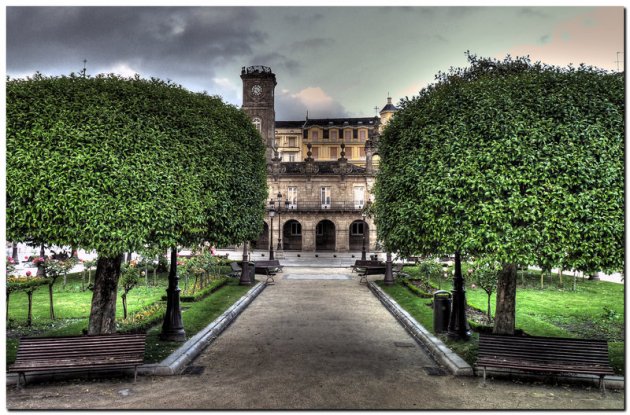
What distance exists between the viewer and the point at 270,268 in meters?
26.2

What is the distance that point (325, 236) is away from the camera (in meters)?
53.1

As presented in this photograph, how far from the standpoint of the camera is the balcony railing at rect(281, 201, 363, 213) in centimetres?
4994

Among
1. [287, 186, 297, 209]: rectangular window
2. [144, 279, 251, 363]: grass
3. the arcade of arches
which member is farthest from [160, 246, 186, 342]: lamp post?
[287, 186, 297, 209]: rectangular window

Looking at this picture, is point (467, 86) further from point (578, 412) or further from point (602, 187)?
point (578, 412)

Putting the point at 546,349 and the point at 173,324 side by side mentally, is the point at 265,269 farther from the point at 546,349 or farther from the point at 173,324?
the point at 546,349

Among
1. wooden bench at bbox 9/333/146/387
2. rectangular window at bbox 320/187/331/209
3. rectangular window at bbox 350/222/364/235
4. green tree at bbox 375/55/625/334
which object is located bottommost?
wooden bench at bbox 9/333/146/387

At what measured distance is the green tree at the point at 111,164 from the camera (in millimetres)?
7559

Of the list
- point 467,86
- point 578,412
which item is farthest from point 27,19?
point 578,412

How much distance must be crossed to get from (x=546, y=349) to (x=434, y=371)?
6.67 ft

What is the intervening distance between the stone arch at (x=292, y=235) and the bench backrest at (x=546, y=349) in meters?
43.9

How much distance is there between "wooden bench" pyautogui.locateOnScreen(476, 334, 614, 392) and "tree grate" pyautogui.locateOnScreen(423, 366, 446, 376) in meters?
0.90

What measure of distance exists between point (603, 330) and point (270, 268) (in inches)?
681

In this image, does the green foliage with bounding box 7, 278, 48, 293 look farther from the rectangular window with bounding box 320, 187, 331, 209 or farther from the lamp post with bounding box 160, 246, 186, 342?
the rectangular window with bounding box 320, 187, 331, 209

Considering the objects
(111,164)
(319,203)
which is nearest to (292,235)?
(319,203)
